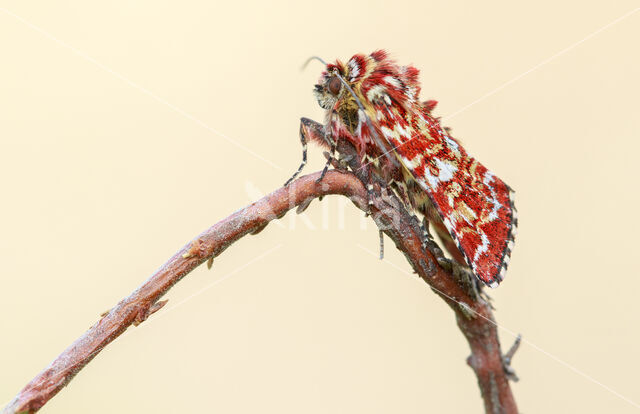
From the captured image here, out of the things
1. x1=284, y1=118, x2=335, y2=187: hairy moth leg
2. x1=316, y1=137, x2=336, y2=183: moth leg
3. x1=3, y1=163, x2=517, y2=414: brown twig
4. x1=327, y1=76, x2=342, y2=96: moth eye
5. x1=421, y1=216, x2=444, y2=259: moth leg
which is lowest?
x1=3, y1=163, x2=517, y2=414: brown twig

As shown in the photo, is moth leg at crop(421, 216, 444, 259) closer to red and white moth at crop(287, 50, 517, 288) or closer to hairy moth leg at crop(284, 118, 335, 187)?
red and white moth at crop(287, 50, 517, 288)

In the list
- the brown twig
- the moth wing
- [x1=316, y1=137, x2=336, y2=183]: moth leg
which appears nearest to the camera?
the brown twig

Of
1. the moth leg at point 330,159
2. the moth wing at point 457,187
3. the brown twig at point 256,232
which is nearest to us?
the brown twig at point 256,232

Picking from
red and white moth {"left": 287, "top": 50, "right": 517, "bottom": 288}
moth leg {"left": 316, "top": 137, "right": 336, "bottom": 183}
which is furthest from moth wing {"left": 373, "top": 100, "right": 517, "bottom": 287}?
moth leg {"left": 316, "top": 137, "right": 336, "bottom": 183}

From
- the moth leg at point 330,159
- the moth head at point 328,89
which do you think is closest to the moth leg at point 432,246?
the moth leg at point 330,159

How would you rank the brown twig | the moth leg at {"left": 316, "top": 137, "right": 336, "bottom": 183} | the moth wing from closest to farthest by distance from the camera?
the brown twig, the moth leg at {"left": 316, "top": 137, "right": 336, "bottom": 183}, the moth wing

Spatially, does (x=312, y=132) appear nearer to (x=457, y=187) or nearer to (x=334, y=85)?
(x=334, y=85)

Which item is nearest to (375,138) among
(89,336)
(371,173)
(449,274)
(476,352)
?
(371,173)

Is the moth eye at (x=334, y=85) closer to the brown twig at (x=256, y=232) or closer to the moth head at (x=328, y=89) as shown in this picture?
the moth head at (x=328, y=89)

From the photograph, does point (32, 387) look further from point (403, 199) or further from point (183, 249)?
point (403, 199)

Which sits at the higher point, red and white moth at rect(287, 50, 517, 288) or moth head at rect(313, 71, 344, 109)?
moth head at rect(313, 71, 344, 109)
